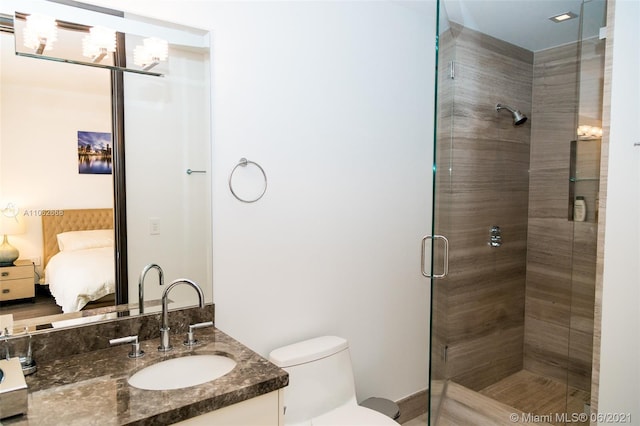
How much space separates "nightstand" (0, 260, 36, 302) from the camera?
56.9 inches

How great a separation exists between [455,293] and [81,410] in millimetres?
1758

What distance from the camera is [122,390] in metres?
1.30

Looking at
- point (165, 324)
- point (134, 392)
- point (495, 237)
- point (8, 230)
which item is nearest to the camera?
point (134, 392)

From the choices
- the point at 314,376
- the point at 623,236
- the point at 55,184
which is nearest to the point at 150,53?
the point at 55,184

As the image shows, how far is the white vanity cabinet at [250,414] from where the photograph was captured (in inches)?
50.2

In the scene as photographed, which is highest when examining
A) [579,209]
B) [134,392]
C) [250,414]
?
[579,209]

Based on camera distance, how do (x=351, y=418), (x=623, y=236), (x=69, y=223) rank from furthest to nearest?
1. (x=351, y=418)
2. (x=623, y=236)
3. (x=69, y=223)

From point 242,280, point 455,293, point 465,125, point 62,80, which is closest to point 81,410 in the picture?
point 242,280

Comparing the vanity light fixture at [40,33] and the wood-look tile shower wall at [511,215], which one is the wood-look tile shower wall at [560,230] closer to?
the wood-look tile shower wall at [511,215]

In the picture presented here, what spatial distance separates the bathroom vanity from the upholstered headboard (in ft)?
1.03

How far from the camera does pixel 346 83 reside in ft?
7.71

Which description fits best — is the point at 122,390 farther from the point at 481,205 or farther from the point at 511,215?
the point at 511,215

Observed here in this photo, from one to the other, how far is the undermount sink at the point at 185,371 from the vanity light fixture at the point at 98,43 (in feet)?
3.80

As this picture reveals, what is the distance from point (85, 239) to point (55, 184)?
0.73 feet
